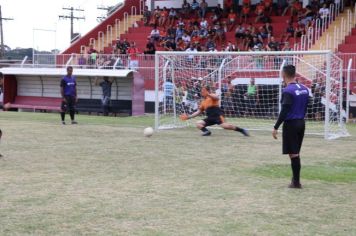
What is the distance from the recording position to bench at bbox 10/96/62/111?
28891 millimetres

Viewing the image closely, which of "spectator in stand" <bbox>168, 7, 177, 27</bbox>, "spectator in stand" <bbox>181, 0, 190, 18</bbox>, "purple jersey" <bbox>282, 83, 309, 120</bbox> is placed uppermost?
"spectator in stand" <bbox>181, 0, 190, 18</bbox>

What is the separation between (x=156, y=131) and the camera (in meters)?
18.5

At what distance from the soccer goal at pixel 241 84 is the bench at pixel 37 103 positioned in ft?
25.6

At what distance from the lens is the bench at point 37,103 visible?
94.8ft

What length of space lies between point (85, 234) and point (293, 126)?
3.83 m

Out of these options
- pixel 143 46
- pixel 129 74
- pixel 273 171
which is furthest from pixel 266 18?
pixel 273 171

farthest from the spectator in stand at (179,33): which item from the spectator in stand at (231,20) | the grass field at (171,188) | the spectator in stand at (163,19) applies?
the grass field at (171,188)

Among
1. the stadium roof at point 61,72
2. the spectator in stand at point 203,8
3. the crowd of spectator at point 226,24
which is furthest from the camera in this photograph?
the spectator in stand at point 203,8

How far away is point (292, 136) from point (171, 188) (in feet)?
6.18

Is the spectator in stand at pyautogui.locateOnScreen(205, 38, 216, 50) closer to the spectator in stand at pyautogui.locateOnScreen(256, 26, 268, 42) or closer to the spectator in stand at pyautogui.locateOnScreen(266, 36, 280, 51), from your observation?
the spectator in stand at pyautogui.locateOnScreen(256, 26, 268, 42)

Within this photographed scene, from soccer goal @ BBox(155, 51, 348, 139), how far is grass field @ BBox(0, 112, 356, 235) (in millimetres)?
5685

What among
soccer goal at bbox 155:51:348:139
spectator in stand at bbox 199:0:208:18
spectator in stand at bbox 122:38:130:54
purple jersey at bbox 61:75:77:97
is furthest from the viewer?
spectator in stand at bbox 199:0:208:18

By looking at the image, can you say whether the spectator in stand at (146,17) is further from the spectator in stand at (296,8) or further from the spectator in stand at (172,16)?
the spectator in stand at (296,8)

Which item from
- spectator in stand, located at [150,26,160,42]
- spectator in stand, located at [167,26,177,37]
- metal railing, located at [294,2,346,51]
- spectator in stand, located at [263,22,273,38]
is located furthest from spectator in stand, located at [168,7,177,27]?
metal railing, located at [294,2,346,51]
